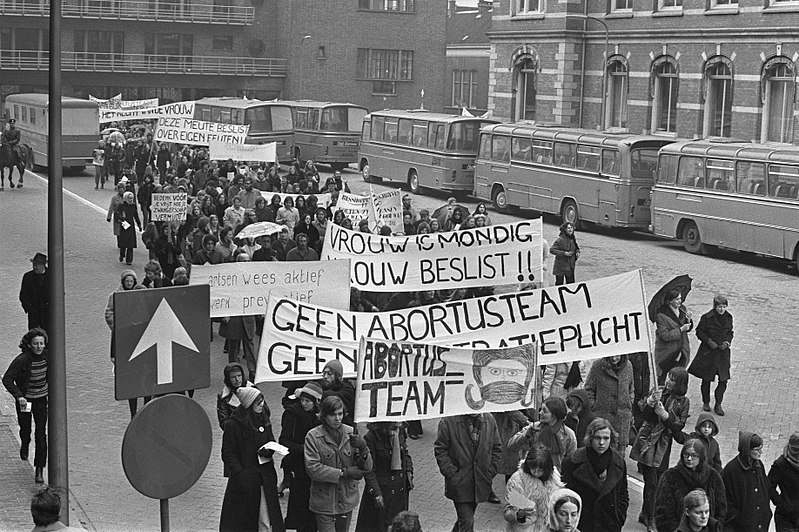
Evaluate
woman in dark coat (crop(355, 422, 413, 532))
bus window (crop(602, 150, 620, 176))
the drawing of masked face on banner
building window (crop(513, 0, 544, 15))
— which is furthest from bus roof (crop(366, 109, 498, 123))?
woman in dark coat (crop(355, 422, 413, 532))

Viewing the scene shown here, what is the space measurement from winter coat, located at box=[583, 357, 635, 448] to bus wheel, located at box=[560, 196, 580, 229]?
21.1 metres

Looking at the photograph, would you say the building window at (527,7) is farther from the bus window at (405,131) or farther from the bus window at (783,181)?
the bus window at (783,181)

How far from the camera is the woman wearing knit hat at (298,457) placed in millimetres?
9547

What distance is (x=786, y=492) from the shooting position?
948 cm

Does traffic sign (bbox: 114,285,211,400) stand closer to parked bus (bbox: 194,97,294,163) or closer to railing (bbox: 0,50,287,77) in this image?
parked bus (bbox: 194,97,294,163)

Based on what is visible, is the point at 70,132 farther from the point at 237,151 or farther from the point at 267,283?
the point at 267,283

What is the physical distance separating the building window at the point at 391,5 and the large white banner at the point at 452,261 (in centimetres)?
5305

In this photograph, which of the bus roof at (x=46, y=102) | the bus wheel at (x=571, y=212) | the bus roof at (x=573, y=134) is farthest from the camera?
the bus roof at (x=46, y=102)

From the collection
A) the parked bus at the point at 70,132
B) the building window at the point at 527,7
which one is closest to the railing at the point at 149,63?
the parked bus at the point at 70,132

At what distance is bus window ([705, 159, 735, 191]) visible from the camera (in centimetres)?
2748

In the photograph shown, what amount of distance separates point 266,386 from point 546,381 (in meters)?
3.86

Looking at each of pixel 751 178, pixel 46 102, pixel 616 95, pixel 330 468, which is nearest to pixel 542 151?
pixel 751 178

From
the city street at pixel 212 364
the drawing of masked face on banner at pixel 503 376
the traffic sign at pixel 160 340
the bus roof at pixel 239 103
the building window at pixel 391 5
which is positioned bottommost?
the city street at pixel 212 364

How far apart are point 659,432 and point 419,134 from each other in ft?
99.4
